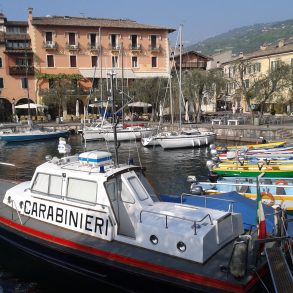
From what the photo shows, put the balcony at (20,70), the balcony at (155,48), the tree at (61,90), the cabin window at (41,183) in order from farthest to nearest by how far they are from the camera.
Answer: the balcony at (155,48) → the balcony at (20,70) → the tree at (61,90) → the cabin window at (41,183)

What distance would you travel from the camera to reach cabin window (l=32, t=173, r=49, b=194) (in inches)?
455

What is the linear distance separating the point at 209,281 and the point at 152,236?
5.92 feet

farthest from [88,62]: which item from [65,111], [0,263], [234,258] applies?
[234,258]

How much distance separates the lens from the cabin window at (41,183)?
37.9 feet

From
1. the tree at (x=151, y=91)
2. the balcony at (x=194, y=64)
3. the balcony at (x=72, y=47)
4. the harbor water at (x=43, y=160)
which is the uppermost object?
the balcony at (x=72, y=47)

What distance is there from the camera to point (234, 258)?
26.4 ft

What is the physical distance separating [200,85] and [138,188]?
138 ft

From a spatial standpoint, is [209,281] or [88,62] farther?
[88,62]

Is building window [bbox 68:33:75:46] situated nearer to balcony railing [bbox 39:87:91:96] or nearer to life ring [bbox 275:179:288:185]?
balcony railing [bbox 39:87:91:96]

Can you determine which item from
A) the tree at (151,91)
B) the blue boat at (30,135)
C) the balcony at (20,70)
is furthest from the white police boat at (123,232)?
the balcony at (20,70)

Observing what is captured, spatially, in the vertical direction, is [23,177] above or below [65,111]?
below

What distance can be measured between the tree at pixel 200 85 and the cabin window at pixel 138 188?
41699 millimetres

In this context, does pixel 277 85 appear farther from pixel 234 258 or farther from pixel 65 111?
pixel 234 258

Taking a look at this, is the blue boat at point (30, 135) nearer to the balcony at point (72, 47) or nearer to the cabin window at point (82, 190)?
the balcony at point (72, 47)
